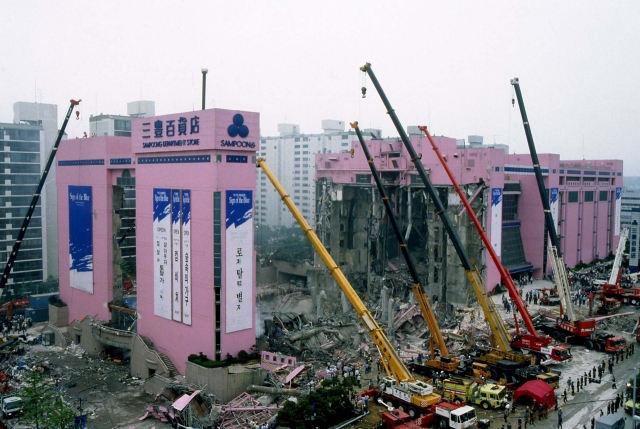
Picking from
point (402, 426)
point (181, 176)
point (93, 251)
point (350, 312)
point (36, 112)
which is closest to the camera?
point (402, 426)

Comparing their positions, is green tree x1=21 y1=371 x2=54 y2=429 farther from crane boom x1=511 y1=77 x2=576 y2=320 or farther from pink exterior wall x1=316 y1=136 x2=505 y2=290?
pink exterior wall x1=316 y1=136 x2=505 y2=290

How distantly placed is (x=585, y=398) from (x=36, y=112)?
59.8m

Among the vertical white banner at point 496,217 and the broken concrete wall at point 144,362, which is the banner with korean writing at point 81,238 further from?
the vertical white banner at point 496,217

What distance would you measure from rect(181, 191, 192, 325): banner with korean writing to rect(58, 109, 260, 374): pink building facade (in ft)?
0.18

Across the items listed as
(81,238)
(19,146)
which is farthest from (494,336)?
(19,146)

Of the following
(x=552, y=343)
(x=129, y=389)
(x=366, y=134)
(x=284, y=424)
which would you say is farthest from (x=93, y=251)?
(x=366, y=134)

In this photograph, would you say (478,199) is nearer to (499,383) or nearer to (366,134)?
(499,383)

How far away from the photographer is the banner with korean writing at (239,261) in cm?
3114

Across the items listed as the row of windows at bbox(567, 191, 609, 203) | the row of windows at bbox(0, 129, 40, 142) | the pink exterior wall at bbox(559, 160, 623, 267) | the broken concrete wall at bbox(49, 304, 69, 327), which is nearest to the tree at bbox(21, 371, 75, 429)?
the broken concrete wall at bbox(49, 304, 69, 327)

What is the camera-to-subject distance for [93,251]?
42.2m

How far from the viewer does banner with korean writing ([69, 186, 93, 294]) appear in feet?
139

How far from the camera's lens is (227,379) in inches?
1169

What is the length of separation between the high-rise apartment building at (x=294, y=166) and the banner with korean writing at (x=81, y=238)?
59762 millimetres

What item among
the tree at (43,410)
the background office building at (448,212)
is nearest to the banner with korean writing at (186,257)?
the tree at (43,410)
